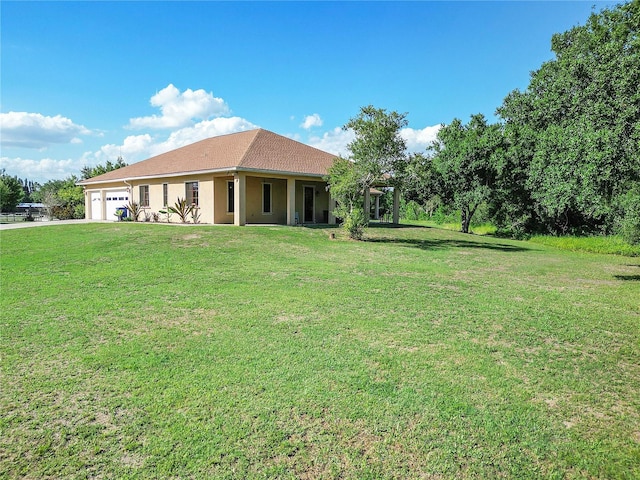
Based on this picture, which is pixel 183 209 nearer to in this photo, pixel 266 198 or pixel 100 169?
pixel 266 198

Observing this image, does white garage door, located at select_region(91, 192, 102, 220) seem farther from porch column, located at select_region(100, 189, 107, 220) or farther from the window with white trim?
the window with white trim

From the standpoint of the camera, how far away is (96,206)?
29688 millimetres

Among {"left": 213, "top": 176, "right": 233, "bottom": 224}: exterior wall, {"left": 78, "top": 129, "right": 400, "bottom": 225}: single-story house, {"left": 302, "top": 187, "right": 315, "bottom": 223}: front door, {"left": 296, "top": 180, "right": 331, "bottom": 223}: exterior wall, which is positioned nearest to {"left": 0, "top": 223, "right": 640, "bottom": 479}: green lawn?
{"left": 78, "top": 129, "right": 400, "bottom": 225}: single-story house

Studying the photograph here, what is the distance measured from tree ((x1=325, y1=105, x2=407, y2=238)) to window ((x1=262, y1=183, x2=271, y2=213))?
630cm

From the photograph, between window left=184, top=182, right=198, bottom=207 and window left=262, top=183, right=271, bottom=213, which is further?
window left=262, top=183, right=271, bottom=213

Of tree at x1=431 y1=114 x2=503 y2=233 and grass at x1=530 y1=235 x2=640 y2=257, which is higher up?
tree at x1=431 y1=114 x2=503 y2=233

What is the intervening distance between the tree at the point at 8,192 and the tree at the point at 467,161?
51660 mm

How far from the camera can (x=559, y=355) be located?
4762 mm

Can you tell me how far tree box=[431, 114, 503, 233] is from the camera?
2328cm

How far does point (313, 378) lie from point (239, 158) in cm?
1765

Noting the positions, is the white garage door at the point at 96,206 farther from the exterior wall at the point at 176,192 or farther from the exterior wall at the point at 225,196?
the exterior wall at the point at 176,192

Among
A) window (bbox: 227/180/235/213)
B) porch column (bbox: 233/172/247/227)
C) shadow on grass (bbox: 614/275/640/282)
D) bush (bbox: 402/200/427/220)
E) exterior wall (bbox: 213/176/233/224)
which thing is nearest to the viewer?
shadow on grass (bbox: 614/275/640/282)

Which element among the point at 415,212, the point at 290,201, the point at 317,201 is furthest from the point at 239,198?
the point at 415,212

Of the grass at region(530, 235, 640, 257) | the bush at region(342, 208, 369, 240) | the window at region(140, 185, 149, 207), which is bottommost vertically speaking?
the grass at region(530, 235, 640, 257)
